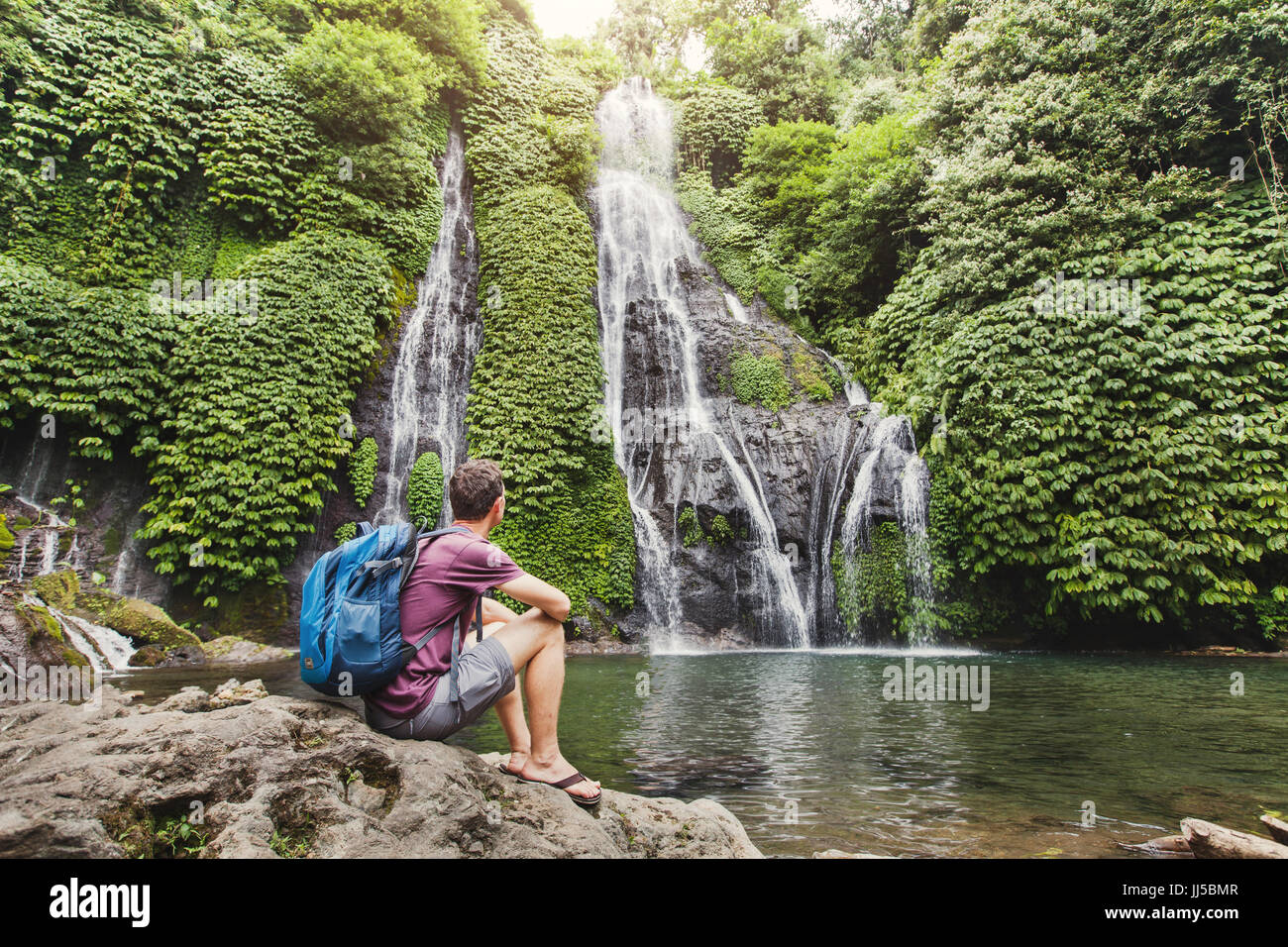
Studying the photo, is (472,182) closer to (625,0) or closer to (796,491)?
(796,491)

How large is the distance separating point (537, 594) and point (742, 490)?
34.2ft

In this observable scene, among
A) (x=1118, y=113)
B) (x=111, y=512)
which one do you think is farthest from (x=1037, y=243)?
(x=111, y=512)

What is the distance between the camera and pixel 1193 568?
9625 millimetres

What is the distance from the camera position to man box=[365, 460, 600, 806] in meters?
2.73

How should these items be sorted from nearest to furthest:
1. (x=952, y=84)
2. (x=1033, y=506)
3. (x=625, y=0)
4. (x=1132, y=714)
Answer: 1. (x=1132, y=714)
2. (x=1033, y=506)
3. (x=952, y=84)
4. (x=625, y=0)

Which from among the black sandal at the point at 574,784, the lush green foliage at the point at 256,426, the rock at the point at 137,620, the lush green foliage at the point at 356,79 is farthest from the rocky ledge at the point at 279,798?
the lush green foliage at the point at 356,79

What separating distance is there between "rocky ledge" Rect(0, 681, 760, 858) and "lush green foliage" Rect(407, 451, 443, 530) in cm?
945

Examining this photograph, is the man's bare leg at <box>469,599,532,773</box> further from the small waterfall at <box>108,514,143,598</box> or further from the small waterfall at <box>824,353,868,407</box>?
the small waterfall at <box>824,353,868,407</box>

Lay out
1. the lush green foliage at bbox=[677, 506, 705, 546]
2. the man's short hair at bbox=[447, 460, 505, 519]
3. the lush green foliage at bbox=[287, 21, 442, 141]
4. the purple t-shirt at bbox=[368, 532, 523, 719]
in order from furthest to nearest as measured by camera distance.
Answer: the lush green foliage at bbox=[287, 21, 442, 141], the lush green foliage at bbox=[677, 506, 705, 546], the man's short hair at bbox=[447, 460, 505, 519], the purple t-shirt at bbox=[368, 532, 523, 719]

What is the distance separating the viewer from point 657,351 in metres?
15.2

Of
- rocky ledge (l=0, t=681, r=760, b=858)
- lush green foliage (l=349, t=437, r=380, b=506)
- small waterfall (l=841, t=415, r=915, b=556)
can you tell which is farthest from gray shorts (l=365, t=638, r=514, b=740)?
small waterfall (l=841, t=415, r=915, b=556)

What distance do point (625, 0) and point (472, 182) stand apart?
1872cm

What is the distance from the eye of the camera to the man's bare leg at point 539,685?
2.97 meters

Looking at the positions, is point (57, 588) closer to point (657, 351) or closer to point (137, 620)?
point (137, 620)
